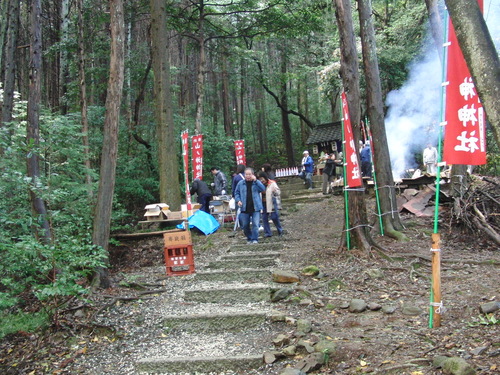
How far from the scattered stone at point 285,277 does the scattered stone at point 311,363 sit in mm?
2455

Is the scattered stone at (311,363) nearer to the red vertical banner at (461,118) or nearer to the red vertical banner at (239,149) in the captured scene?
the red vertical banner at (461,118)

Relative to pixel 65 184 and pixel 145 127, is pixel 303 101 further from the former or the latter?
pixel 65 184

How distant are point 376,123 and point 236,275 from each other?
4.83m

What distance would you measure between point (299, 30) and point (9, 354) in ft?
46.5

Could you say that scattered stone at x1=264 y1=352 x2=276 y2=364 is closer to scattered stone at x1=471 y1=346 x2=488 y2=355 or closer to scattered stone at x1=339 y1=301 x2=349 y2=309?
scattered stone at x1=339 y1=301 x2=349 y2=309

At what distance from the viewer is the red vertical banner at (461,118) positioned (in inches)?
171

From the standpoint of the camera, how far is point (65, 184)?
355 inches

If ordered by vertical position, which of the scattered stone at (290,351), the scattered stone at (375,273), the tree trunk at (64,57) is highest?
the tree trunk at (64,57)

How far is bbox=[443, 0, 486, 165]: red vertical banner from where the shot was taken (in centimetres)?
435

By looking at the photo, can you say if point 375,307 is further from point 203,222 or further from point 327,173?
point 327,173

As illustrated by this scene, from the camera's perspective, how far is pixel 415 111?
19828mm

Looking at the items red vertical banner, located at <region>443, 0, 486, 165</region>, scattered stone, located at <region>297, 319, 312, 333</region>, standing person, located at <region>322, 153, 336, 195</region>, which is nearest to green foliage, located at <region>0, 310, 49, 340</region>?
scattered stone, located at <region>297, 319, 312, 333</region>

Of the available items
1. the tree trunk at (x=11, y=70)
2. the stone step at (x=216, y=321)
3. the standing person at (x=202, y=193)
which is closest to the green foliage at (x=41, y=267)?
the stone step at (x=216, y=321)

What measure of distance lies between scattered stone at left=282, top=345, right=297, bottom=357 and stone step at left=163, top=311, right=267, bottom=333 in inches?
36.4
